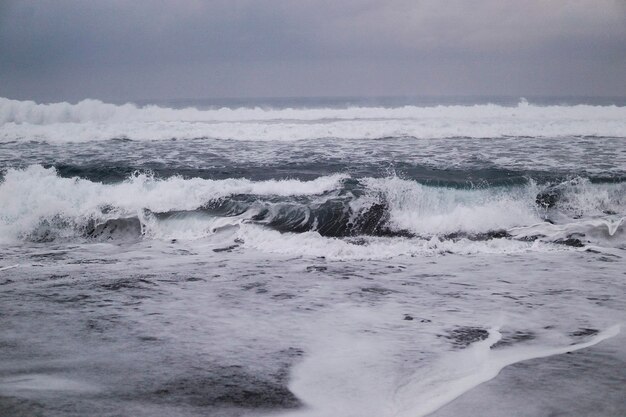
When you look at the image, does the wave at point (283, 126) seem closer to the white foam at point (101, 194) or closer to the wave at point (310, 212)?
the white foam at point (101, 194)

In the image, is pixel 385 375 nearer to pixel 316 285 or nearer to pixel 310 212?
→ pixel 316 285

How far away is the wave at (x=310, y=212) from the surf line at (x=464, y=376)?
3.27 meters

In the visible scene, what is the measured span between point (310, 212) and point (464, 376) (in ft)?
18.2

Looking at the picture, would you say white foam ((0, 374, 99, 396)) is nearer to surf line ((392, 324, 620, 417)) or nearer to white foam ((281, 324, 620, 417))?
white foam ((281, 324, 620, 417))

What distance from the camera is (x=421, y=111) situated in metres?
28.9

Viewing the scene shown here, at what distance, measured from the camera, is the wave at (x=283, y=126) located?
17797 mm

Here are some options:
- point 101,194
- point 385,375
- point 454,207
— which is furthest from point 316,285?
point 101,194

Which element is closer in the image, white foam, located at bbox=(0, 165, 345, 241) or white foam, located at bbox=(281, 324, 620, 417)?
white foam, located at bbox=(281, 324, 620, 417)

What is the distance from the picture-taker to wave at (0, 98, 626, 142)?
1780cm

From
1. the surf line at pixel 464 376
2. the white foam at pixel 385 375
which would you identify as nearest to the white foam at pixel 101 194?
the white foam at pixel 385 375

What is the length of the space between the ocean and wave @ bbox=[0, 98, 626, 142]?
149 inches

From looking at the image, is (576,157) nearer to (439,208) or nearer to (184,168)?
(439,208)

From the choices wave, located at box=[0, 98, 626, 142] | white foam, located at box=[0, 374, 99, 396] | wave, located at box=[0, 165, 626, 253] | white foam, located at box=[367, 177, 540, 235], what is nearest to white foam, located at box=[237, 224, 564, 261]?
wave, located at box=[0, 165, 626, 253]

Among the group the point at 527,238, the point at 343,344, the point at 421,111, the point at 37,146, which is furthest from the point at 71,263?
the point at 421,111
